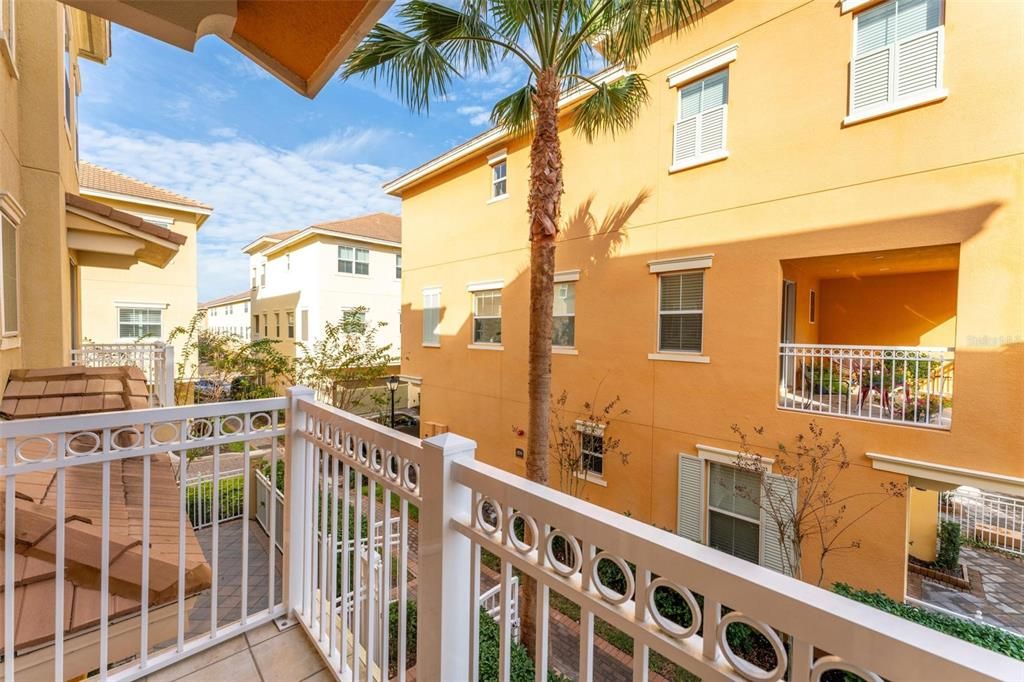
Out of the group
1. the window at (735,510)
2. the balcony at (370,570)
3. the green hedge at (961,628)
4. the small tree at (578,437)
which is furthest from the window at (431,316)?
the green hedge at (961,628)

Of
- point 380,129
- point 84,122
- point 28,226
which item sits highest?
point 380,129

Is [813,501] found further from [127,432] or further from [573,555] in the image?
[127,432]

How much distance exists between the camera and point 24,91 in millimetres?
5098

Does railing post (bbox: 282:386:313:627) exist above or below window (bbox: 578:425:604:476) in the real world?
above

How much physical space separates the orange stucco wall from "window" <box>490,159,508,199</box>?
294mm

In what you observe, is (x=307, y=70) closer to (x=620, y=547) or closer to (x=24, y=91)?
(x=620, y=547)

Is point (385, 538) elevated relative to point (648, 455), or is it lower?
elevated

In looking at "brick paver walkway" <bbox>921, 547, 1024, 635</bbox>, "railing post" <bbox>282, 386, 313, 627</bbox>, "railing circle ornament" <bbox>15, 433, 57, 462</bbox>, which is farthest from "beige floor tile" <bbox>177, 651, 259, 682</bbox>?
"brick paver walkway" <bbox>921, 547, 1024, 635</bbox>

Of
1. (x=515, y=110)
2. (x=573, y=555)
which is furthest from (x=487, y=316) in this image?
(x=573, y=555)

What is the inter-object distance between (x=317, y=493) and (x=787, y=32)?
870 cm

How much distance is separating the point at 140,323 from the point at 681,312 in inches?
675

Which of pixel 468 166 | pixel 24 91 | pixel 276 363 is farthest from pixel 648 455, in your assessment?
pixel 276 363

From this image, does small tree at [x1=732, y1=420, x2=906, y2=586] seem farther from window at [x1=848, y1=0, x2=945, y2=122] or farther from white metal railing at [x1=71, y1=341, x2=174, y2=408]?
white metal railing at [x1=71, y1=341, x2=174, y2=408]

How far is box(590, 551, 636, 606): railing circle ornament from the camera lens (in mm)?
1074
